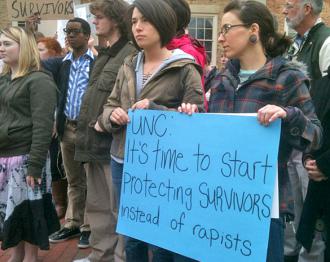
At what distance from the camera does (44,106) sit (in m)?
3.64

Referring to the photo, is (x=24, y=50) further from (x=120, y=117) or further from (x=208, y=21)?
(x=208, y=21)

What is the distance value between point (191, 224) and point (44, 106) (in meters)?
1.65

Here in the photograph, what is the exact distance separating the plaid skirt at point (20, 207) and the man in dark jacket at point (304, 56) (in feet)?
6.04

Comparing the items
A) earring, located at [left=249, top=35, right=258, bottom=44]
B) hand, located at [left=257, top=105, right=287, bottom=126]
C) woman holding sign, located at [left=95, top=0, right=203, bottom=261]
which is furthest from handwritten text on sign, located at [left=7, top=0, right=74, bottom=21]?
hand, located at [left=257, top=105, right=287, bottom=126]

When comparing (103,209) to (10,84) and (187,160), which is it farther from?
(187,160)

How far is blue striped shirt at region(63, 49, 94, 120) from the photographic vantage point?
458cm

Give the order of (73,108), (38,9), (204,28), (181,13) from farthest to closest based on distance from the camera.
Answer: (204,28) < (38,9) < (73,108) < (181,13)

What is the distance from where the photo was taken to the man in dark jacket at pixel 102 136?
354cm

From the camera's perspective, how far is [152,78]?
286 centimetres

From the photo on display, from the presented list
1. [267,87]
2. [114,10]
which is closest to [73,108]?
[114,10]

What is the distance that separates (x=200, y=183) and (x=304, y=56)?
1.76 metres

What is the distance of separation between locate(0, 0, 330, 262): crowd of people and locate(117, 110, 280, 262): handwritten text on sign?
10 cm

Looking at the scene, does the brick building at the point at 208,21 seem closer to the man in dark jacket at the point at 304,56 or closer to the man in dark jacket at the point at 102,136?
the man in dark jacket at the point at 304,56

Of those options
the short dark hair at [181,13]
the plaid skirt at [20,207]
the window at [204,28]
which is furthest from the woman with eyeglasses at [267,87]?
the window at [204,28]
